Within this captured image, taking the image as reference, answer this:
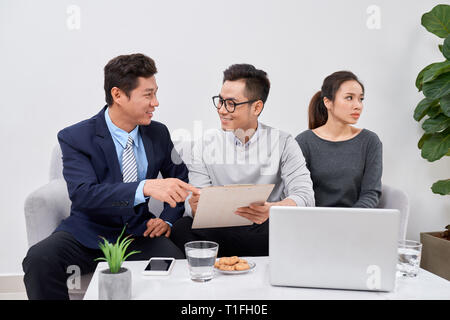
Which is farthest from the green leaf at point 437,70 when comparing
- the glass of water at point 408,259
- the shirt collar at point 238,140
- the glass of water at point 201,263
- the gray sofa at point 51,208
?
the glass of water at point 201,263

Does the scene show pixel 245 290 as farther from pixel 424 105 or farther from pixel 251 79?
pixel 424 105

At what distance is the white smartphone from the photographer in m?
1.22

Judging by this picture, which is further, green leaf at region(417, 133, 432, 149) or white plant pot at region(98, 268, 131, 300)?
green leaf at region(417, 133, 432, 149)

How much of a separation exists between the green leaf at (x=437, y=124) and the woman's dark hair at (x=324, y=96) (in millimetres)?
467

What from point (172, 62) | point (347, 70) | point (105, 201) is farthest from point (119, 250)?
point (347, 70)

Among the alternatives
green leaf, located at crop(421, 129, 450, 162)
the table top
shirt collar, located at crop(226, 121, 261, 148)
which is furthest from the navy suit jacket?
green leaf, located at crop(421, 129, 450, 162)

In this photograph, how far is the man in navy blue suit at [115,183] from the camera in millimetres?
1627

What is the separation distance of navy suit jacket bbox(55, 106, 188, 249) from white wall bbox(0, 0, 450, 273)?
2.18 feet

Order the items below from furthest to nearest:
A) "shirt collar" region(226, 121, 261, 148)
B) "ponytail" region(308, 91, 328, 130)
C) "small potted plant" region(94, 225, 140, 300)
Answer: "ponytail" region(308, 91, 328, 130), "shirt collar" region(226, 121, 261, 148), "small potted plant" region(94, 225, 140, 300)

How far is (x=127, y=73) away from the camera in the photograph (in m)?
2.03

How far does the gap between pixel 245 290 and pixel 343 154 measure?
1.50 m

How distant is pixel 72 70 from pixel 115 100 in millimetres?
693

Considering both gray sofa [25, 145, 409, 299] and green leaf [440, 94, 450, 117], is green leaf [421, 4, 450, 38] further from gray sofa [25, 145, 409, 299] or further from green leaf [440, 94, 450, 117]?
gray sofa [25, 145, 409, 299]
